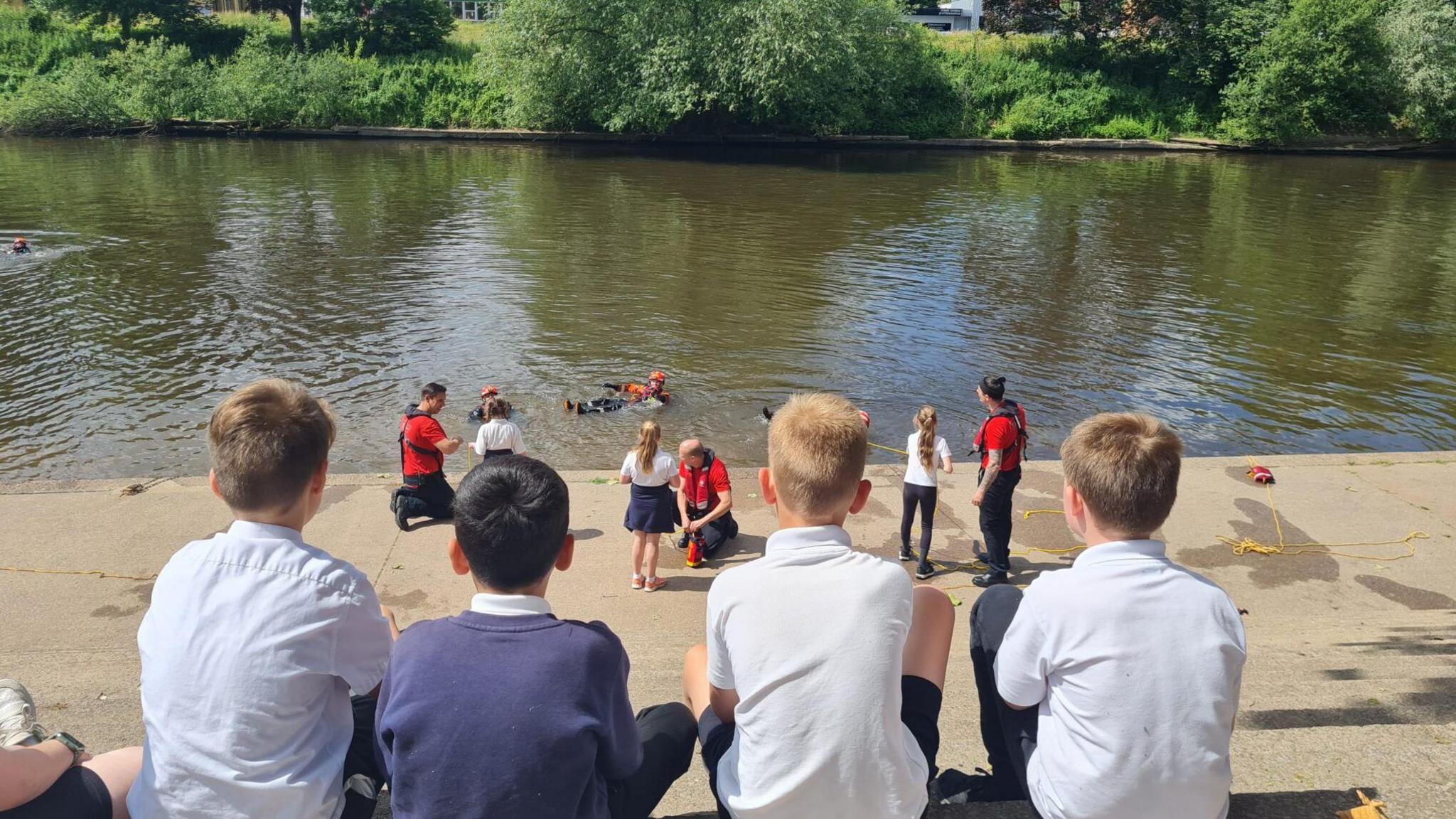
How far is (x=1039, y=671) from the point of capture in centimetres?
295

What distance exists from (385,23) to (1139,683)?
6166cm

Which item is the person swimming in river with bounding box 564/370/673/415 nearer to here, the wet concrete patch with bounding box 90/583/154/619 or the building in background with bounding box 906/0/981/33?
the wet concrete patch with bounding box 90/583/154/619

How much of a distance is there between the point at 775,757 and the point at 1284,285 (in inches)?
846

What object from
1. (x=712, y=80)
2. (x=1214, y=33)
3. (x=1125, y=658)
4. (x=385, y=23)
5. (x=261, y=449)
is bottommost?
(x=1125, y=658)

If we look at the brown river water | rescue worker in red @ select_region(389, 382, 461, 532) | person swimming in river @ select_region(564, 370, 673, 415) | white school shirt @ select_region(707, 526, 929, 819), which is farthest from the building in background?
white school shirt @ select_region(707, 526, 929, 819)

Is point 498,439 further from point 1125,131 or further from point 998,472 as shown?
point 1125,131

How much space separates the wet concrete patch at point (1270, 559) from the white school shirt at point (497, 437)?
5.63 metres

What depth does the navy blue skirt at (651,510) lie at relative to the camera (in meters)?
7.38

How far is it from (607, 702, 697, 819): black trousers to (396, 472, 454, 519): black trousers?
5.52m

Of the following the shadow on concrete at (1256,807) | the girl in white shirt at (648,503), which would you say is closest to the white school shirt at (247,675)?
the shadow on concrete at (1256,807)

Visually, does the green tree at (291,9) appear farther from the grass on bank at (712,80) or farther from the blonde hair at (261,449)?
the blonde hair at (261,449)

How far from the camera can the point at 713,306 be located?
18.8 meters

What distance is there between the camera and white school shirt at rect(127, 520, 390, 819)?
2.76 metres

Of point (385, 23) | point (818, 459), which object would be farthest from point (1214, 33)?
point (818, 459)
